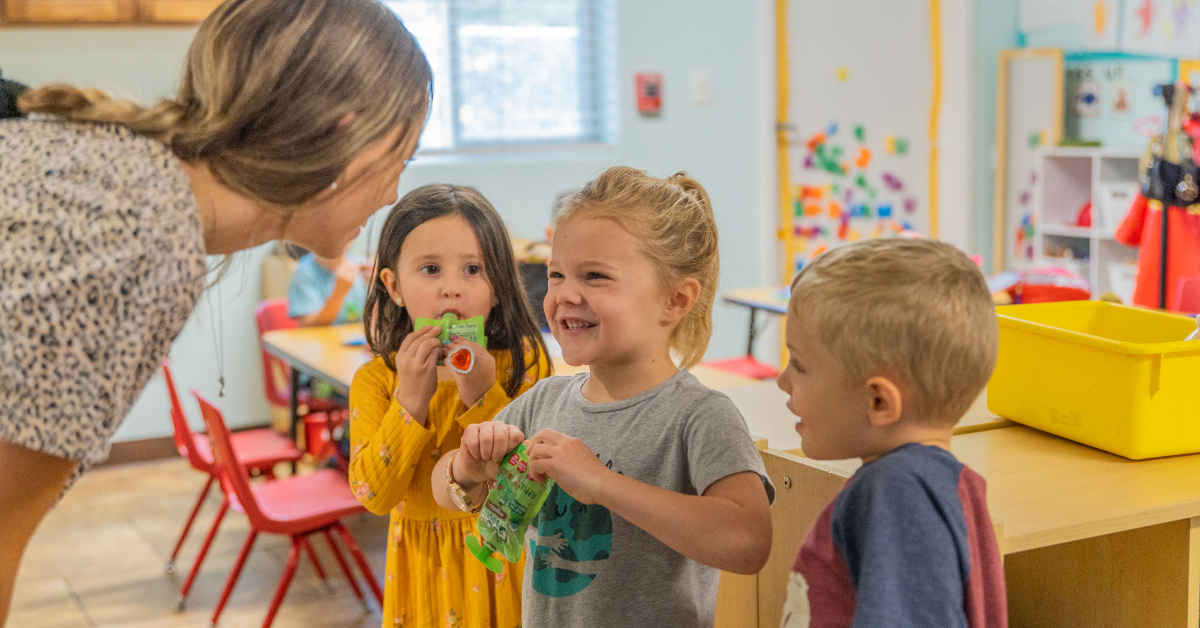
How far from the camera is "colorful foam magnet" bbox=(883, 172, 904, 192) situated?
18.3ft

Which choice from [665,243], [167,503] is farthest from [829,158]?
[665,243]

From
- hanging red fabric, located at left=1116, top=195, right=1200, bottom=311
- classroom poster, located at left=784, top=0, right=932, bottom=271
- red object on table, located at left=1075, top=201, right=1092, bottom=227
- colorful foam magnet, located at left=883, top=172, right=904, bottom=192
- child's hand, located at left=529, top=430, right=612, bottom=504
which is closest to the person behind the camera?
child's hand, located at left=529, top=430, right=612, bottom=504

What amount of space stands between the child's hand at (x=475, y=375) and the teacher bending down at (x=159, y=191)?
0.41m

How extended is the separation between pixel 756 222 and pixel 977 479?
4891mm

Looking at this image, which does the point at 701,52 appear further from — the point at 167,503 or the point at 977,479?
the point at 977,479

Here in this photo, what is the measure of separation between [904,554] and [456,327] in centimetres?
79

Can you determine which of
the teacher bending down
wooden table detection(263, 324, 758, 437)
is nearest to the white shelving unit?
wooden table detection(263, 324, 758, 437)

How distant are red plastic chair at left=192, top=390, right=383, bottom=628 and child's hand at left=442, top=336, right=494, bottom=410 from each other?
122cm

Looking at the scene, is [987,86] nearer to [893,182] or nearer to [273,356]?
[893,182]

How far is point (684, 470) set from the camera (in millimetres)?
1214

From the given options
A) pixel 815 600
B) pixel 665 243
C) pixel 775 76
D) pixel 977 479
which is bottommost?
pixel 815 600

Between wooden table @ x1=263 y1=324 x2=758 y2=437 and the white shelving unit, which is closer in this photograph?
wooden table @ x1=263 y1=324 x2=758 y2=437

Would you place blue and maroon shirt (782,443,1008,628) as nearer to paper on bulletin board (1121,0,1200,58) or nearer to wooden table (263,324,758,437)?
wooden table (263,324,758,437)

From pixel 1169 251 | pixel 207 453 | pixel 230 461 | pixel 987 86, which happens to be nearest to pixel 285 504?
pixel 230 461
